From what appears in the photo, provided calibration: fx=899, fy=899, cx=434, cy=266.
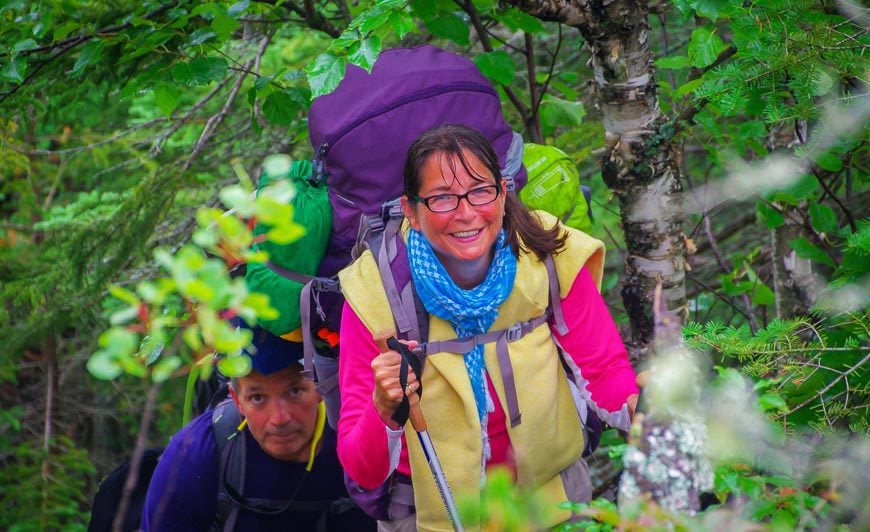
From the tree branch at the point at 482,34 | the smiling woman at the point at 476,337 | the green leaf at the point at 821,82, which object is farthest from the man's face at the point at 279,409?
the green leaf at the point at 821,82

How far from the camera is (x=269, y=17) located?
4719 millimetres

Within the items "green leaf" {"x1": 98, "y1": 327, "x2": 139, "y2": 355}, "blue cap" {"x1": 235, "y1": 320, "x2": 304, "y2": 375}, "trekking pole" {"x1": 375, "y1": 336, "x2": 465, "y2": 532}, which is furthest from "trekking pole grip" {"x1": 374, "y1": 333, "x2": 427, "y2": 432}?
"green leaf" {"x1": 98, "y1": 327, "x2": 139, "y2": 355}

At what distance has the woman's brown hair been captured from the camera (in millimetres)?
2742

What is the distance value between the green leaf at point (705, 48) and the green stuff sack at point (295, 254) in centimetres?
137

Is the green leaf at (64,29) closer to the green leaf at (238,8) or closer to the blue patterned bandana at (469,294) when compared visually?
the green leaf at (238,8)

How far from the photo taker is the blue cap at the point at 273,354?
353 cm

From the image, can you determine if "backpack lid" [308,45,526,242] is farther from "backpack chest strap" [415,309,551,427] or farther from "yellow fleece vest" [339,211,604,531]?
"backpack chest strap" [415,309,551,427]

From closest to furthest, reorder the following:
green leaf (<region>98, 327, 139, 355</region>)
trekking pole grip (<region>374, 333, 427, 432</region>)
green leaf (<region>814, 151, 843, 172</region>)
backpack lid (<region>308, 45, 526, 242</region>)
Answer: green leaf (<region>98, 327, 139, 355</region>)
trekking pole grip (<region>374, 333, 427, 432</region>)
backpack lid (<region>308, 45, 526, 242</region>)
green leaf (<region>814, 151, 843, 172</region>)

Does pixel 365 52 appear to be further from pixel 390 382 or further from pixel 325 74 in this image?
pixel 390 382

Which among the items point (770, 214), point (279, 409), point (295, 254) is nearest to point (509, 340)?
point (295, 254)

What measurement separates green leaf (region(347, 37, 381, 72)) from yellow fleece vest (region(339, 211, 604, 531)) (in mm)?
584

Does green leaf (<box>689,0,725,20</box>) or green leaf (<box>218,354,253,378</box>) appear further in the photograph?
green leaf (<box>689,0,725,20</box>)

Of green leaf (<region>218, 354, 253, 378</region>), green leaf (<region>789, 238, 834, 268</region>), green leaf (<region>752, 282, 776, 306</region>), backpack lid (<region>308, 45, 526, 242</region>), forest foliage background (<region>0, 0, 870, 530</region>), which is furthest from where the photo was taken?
green leaf (<region>752, 282, 776, 306</region>)

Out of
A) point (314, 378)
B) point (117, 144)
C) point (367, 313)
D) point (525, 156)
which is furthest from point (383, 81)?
point (117, 144)
